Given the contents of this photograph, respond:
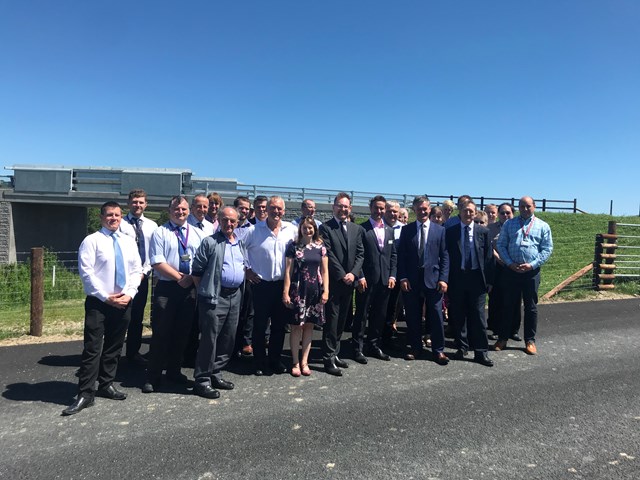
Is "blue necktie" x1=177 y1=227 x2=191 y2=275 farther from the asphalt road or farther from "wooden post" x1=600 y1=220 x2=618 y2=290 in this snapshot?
"wooden post" x1=600 y1=220 x2=618 y2=290

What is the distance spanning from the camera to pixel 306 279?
4.87m

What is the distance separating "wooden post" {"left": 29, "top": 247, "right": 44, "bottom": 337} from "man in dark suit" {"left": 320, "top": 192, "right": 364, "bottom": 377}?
4388mm

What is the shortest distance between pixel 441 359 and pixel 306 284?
2.04 meters

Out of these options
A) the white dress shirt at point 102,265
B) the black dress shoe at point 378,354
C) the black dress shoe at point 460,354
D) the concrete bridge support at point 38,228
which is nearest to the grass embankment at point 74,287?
the white dress shirt at point 102,265

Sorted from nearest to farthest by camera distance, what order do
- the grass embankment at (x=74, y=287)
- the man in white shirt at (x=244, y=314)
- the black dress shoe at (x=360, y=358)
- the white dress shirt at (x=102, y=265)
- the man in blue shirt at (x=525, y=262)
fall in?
the white dress shirt at (x=102, y=265) < the black dress shoe at (x=360, y=358) < the man in white shirt at (x=244, y=314) < the man in blue shirt at (x=525, y=262) < the grass embankment at (x=74, y=287)

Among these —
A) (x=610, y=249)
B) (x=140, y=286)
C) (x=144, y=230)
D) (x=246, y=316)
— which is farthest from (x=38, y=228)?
(x=610, y=249)

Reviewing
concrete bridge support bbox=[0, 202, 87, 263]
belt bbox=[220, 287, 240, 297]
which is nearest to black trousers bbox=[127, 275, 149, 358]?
belt bbox=[220, 287, 240, 297]

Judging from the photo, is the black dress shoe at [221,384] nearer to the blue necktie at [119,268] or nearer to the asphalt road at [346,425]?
the asphalt road at [346,425]

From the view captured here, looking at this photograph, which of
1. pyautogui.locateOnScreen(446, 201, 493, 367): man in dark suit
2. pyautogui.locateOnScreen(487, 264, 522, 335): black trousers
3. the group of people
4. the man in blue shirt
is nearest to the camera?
the group of people

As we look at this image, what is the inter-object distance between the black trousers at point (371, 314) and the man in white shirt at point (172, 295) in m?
2.12

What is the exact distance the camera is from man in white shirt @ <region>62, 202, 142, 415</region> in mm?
3947

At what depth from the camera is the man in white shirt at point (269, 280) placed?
493 centimetres

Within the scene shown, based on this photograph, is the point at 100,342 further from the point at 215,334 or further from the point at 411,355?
the point at 411,355

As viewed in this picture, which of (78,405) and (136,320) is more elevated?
(136,320)
